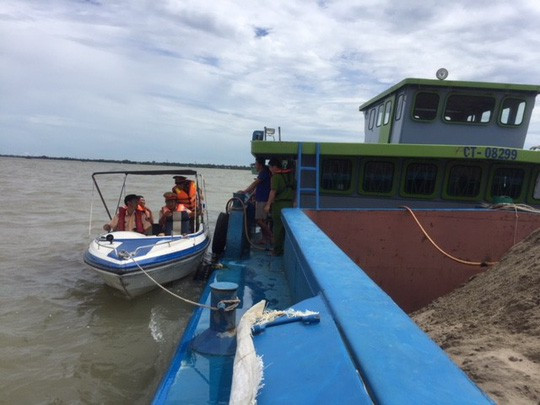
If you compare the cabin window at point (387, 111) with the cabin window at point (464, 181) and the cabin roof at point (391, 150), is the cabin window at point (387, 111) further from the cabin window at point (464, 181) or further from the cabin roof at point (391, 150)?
the cabin roof at point (391, 150)

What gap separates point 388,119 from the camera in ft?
32.0

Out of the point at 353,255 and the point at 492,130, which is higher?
the point at 492,130

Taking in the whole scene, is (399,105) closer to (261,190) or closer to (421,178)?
(421,178)

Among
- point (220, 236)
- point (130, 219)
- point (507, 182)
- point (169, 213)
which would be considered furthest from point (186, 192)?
point (507, 182)

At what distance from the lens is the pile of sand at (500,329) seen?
5.86 ft

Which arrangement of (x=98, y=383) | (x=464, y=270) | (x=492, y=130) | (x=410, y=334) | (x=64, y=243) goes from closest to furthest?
(x=410, y=334) → (x=98, y=383) → (x=464, y=270) → (x=492, y=130) → (x=64, y=243)

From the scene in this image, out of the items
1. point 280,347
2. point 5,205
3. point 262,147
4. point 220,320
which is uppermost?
point 262,147

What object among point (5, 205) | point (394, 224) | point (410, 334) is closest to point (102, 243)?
point (394, 224)

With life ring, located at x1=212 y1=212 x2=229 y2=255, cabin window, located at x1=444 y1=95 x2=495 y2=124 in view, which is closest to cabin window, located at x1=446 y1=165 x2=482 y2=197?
cabin window, located at x1=444 y1=95 x2=495 y2=124

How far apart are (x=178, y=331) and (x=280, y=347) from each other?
499cm

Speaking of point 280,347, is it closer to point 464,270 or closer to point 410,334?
point 410,334

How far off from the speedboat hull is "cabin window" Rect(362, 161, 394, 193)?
12.6 ft

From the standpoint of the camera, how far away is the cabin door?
370 inches

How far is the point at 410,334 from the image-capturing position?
5.74 ft
